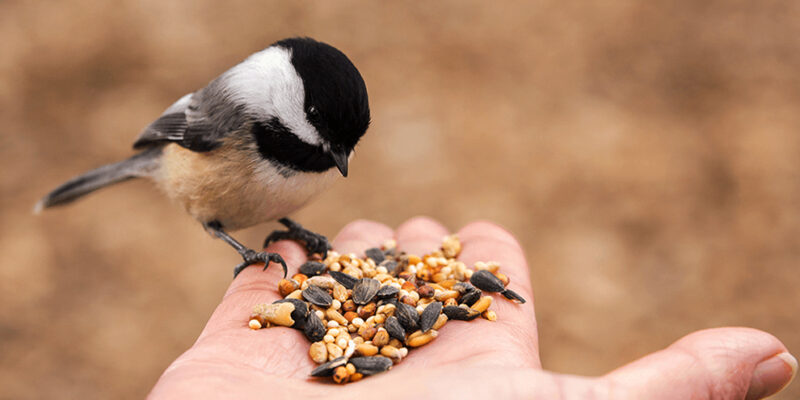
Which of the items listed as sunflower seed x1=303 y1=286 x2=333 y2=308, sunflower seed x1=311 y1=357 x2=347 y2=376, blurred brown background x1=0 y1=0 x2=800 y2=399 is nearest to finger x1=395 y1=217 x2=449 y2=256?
sunflower seed x1=303 y1=286 x2=333 y2=308

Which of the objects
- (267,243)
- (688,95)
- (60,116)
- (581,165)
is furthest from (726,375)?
(60,116)

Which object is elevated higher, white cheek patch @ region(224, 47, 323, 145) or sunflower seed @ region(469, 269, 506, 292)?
white cheek patch @ region(224, 47, 323, 145)

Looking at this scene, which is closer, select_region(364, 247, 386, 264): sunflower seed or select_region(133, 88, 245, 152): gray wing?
select_region(133, 88, 245, 152): gray wing

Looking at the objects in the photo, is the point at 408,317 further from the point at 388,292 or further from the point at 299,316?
the point at 299,316

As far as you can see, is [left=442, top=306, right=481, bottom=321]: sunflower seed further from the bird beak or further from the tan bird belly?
the tan bird belly

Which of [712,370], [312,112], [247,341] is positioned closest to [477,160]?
[312,112]
